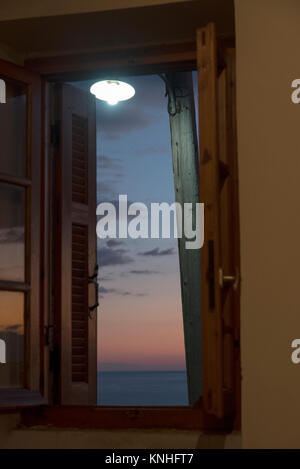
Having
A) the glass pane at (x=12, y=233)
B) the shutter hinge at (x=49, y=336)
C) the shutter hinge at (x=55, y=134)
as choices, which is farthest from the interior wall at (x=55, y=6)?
the shutter hinge at (x=49, y=336)

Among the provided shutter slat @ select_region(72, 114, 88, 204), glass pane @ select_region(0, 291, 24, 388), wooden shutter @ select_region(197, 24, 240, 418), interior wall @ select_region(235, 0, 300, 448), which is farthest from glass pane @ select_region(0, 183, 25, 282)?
interior wall @ select_region(235, 0, 300, 448)

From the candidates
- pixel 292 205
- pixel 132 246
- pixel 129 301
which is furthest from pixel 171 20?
pixel 129 301

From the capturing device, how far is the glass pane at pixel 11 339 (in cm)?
297

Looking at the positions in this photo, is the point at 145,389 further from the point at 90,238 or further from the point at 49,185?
the point at 49,185

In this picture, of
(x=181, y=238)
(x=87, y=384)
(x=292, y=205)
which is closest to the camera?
(x=292, y=205)

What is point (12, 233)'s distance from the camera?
309 cm

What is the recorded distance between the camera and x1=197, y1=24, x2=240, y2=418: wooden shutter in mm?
2439

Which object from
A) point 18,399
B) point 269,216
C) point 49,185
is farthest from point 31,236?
point 269,216

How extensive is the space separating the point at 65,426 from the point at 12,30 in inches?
72.0

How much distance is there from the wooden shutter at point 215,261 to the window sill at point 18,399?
2.66 ft

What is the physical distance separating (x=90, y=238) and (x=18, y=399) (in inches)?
51.4

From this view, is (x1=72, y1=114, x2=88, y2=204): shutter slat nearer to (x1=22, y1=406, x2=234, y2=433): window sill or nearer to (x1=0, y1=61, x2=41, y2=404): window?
(x1=0, y1=61, x2=41, y2=404): window
